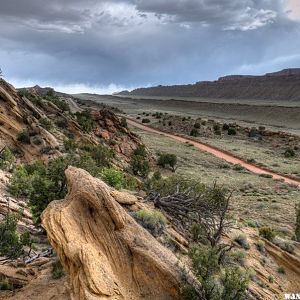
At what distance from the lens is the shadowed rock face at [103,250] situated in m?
11.5

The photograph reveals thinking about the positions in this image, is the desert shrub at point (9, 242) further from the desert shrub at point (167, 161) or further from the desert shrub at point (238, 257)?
the desert shrub at point (167, 161)

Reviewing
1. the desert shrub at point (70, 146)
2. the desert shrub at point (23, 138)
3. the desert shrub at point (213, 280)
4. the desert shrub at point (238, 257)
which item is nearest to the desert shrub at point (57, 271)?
the desert shrub at point (213, 280)

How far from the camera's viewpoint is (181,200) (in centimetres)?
1842

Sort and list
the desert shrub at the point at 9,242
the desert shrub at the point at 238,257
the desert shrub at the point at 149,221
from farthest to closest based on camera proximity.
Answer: the desert shrub at the point at 238,257 < the desert shrub at the point at 9,242 < the desert shrub at the point at 149,221

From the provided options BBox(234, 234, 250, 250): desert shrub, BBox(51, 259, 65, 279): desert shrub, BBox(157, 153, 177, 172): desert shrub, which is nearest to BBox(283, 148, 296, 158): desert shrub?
BBox(157, 153, 177, 172): desert shrub

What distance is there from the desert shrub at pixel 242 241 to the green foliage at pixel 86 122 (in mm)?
31397

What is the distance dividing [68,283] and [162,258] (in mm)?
2726

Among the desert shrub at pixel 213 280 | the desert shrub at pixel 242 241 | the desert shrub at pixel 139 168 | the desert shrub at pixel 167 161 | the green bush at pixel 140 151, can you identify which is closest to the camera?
the desert shrub at pixel 213 280

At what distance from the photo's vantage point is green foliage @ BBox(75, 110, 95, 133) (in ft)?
161

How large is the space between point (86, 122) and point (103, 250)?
38.8 meters

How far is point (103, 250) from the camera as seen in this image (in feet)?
40.9

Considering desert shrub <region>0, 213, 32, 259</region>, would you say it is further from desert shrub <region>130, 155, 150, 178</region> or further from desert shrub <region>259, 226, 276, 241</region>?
desert shrub <region>130, 155, 150, 178</region>

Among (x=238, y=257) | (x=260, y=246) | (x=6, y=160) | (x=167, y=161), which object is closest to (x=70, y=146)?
(x=6, y=160)

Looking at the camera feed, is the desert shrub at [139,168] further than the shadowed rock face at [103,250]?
Yes
